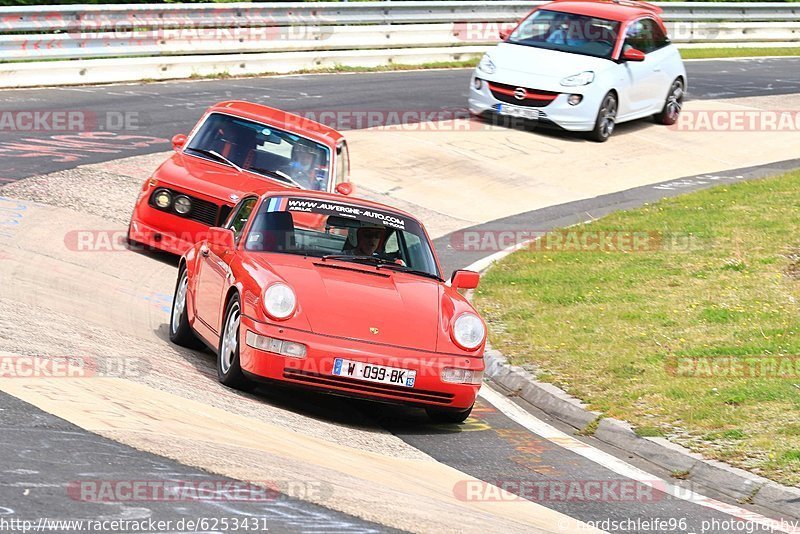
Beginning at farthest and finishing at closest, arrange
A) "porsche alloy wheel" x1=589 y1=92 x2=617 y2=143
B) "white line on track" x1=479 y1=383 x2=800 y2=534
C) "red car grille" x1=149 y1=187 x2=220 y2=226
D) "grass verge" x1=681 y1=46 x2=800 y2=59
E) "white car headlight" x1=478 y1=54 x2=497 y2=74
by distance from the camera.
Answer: "grass verge" x1=681 y1=46 x2=800 y2=59 < "porsche alloy wheel" x1=589 y1=92 x2=617 y2=143 < "white car headlight" x1=478 y1=54 x2=497 y2=74 < "red car grille" x1=149 y1=187 x2=220 y2=226 < "white line on track" x1=479 y1=383 x2=800 y2=534

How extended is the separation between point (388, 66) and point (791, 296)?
659 inches

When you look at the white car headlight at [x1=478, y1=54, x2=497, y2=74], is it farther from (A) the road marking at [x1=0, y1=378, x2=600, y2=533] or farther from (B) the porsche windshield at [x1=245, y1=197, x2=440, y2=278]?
(A) the road marking at [x1=0, y1=378, x2=600, y2=533]

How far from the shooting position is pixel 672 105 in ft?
78.6

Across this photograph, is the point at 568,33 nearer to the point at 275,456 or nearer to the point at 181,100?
the point at 181,100

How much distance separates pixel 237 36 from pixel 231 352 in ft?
57.5

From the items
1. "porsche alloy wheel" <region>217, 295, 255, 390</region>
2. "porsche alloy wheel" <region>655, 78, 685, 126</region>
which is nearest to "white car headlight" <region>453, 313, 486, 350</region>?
"porsche alloy wheel" <region>217, 295, 255, 390</region>

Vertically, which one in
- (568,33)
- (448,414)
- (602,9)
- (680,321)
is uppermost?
(602,9)

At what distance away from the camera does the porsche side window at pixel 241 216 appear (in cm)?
1016

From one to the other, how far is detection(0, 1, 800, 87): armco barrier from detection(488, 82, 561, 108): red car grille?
6.02m

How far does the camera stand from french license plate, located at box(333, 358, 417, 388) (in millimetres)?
8445

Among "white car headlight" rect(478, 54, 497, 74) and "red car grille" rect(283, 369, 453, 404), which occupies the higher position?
"white car headlight" rect(478, 54, 497, 74)

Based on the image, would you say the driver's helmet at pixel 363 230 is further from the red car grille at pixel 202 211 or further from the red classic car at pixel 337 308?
the red car grille at pixel 202 211

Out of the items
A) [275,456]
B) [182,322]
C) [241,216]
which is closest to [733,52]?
[241,216]

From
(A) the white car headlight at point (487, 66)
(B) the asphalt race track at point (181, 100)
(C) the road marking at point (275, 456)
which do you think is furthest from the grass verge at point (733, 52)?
(C) the road marking at point (275, 456)
